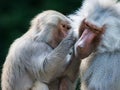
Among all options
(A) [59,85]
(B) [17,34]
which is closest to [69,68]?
(A) [59,85]

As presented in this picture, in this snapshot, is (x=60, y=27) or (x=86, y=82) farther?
(x=60, y=27)

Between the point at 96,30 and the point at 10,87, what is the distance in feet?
5.06

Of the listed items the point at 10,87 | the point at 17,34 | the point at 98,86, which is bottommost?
the point at 98,86

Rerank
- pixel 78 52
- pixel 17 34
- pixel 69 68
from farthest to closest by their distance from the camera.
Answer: pixel 17 34 → pixel 69 68 → pixel 78 52

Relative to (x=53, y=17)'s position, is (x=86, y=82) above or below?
below

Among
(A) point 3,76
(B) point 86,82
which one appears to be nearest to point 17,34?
(A) point 3,76

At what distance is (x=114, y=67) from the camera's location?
32.5 ft

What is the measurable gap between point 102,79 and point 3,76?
156 cm

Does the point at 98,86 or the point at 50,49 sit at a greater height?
the point at 50,49

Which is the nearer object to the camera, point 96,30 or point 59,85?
point 96,30

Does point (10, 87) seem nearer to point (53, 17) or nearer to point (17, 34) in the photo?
point (53, 17)

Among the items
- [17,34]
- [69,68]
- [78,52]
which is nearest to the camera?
[78,52]

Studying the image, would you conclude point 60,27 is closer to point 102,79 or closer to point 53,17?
point 53,17

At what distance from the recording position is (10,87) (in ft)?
36.0
